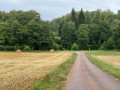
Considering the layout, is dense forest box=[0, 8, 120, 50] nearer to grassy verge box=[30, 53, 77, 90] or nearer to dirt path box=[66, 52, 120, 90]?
dirt path box=[66, 52, 120, 90]

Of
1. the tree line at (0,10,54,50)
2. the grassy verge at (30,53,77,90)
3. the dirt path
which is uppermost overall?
the tree line at (0,10,54,50)

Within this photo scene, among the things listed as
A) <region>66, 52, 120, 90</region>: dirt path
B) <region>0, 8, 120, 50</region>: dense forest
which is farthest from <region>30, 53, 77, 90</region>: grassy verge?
<region>0, 8, 120, 50</region>: dense forest

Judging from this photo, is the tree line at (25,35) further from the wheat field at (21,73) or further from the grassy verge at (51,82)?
the grassy verge at (51,82)

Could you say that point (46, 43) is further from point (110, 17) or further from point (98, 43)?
point (110, 17)

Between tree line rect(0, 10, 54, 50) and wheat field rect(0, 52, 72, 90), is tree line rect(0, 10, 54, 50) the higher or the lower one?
the higher one

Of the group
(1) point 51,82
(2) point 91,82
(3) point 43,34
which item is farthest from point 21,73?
(3) point 43,34

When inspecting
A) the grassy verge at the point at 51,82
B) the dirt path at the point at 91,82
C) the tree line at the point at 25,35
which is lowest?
the dirt path at the point at 91,82

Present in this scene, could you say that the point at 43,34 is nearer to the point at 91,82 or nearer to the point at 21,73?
the point at 21,73

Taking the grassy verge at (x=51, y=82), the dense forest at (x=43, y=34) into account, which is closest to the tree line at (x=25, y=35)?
the dense forest at (x=43, y=34)

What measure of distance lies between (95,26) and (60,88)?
9526 cm

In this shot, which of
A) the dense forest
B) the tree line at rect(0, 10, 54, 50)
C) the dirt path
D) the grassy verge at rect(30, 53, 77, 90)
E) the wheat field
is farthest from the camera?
the dense forest

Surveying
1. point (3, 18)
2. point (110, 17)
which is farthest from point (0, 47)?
point (110, 17)

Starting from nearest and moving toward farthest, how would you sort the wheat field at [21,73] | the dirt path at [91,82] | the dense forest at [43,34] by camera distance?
1. the wheat field at [21,73]
2. the dirt path at [91,82]
3. the dense forest at [43,34]

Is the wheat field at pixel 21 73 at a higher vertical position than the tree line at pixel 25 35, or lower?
lower
